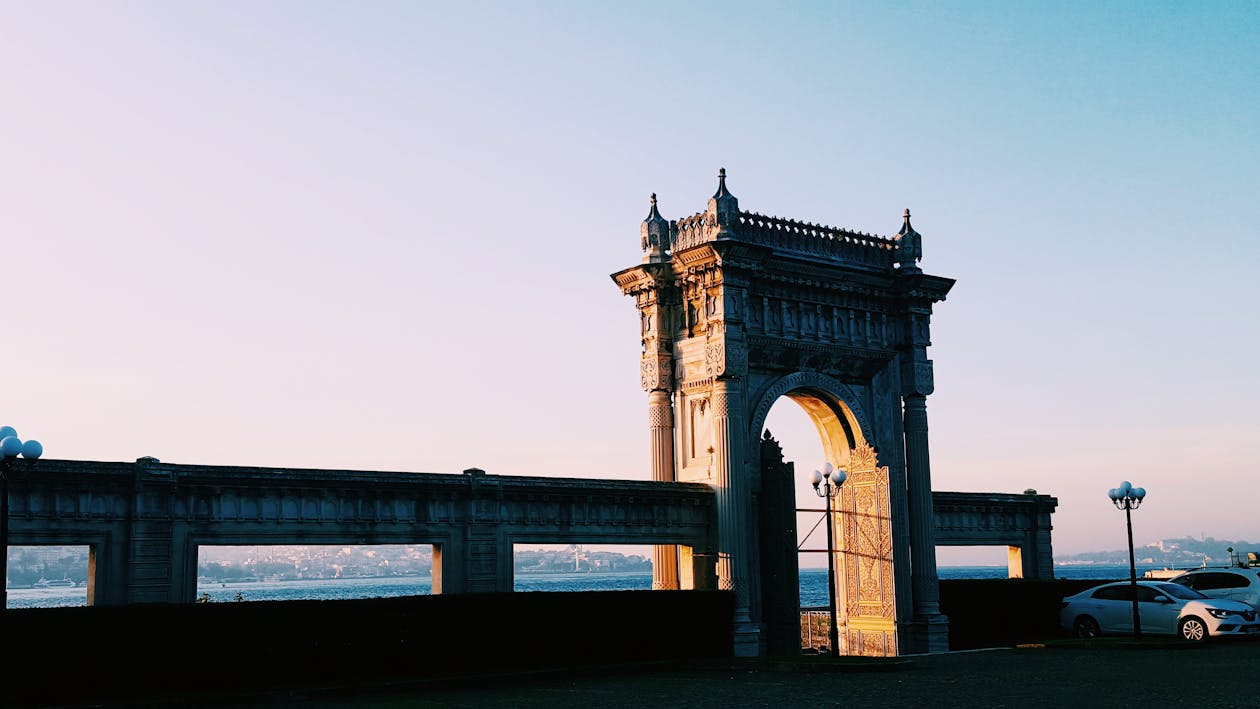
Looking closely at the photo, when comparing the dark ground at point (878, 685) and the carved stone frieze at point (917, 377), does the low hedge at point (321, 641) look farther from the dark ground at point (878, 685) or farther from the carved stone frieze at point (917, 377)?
the carved stone frieze at point (917, 377)

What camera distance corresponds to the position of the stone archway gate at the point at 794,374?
29375 millimetres

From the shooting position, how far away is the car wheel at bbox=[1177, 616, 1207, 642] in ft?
92.3

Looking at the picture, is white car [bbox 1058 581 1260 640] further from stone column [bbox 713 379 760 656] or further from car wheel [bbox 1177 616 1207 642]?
stone column [bbox 713 379 760 656]

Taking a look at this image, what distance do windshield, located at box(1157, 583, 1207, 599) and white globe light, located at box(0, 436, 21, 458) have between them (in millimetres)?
23393

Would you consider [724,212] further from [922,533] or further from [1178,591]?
[1178,591]

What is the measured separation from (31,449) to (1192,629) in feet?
76.6

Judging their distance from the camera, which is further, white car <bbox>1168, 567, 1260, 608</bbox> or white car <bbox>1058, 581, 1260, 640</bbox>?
white car <bbox>1168, 567, 1260, 608</bbox>

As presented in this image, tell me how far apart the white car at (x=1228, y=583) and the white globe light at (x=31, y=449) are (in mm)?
25056

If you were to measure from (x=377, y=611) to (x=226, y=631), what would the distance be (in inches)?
104

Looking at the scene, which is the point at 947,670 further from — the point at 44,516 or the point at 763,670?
the point at 44,516

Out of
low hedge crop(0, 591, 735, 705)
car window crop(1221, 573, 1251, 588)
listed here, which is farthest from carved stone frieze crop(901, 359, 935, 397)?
low hedge crop(0, 591, 735, 705)

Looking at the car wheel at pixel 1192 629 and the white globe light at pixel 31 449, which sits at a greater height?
the white globe light at pixel 31 449

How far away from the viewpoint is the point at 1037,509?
1534 inches

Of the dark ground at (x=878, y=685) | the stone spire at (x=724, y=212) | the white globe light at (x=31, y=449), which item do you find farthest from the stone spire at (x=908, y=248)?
the white globe light at (x=31, y=449)
